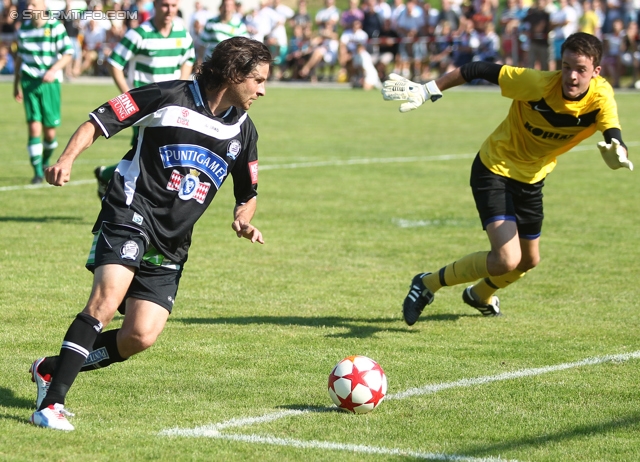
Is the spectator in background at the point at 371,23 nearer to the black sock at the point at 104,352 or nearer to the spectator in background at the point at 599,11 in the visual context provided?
the spectator in background at the point at 599,11

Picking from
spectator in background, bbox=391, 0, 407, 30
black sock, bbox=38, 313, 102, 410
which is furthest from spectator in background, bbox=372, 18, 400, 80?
black sock, bbox=38, 313, 102, 410

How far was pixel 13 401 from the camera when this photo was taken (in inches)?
205

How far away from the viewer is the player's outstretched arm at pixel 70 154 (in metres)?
4.63

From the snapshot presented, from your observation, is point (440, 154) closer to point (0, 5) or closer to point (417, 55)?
point (417, 55)

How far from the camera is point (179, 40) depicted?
11.1 metres

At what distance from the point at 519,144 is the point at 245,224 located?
102 inches

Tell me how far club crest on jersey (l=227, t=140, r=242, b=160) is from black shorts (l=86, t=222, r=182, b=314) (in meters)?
0.64

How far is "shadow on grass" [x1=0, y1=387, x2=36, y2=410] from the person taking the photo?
512cm

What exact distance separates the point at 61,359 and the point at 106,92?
25.3 metres

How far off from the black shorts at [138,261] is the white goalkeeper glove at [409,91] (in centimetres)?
226

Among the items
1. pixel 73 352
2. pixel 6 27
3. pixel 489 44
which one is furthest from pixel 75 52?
pixel 73 352

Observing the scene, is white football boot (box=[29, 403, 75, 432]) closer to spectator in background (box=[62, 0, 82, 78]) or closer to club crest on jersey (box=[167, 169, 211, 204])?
club crest on jersey (box=[167, 169, 211, 204])

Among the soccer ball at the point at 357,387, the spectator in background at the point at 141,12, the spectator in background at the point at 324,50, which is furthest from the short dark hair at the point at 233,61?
the spectator in background at the point at 324,50

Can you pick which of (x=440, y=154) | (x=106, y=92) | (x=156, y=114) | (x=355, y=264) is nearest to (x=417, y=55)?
(x=106, y=92)
